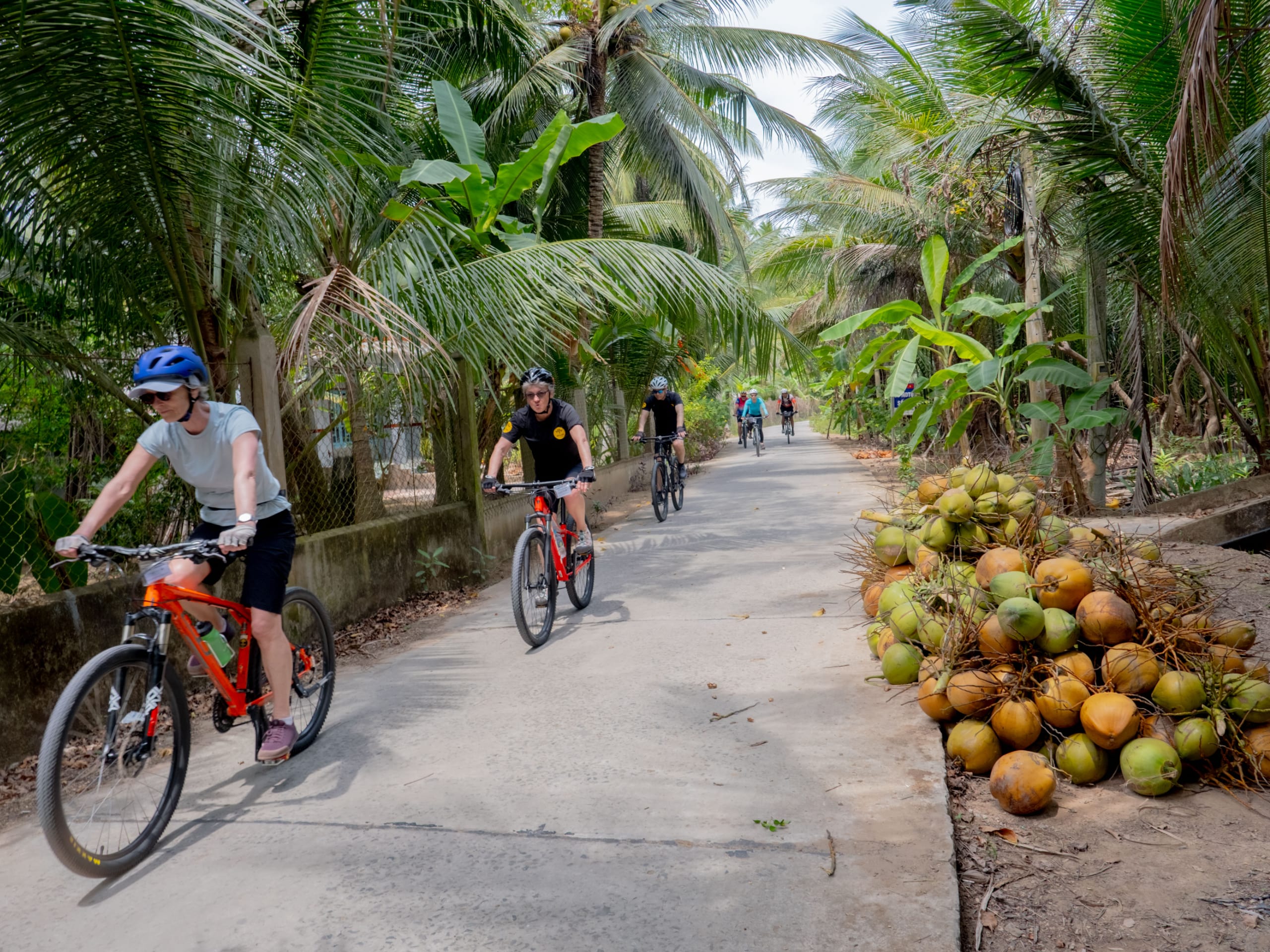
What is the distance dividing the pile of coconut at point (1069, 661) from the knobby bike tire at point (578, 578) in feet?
8.77

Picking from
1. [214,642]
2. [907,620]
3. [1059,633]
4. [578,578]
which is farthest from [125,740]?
[578,578]

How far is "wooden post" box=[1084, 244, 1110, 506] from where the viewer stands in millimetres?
9188

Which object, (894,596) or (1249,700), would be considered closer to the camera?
(1249,700)

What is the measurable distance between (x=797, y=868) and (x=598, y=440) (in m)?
12.6

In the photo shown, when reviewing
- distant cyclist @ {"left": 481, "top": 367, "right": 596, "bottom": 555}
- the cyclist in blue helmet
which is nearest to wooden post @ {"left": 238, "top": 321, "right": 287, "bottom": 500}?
distant cyclist @ {"left": 481, "top": 367, "right": 596, "bottom": 555}

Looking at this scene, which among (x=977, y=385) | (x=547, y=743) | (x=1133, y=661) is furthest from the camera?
(x=977, y=385)

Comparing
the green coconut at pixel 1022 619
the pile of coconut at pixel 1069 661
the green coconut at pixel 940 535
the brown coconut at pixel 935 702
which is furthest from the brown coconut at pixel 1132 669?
the green coconut at pixel 940 535

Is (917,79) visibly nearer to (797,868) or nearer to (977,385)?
(977,385)

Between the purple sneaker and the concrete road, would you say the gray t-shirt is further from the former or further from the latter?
the concrete road

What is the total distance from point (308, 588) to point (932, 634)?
3933mm

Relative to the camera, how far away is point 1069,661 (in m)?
3.44

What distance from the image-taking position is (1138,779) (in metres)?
3.20

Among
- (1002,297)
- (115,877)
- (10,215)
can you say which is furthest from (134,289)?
(1002,297)

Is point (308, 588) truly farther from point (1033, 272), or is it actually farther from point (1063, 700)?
point (1033, 272)
